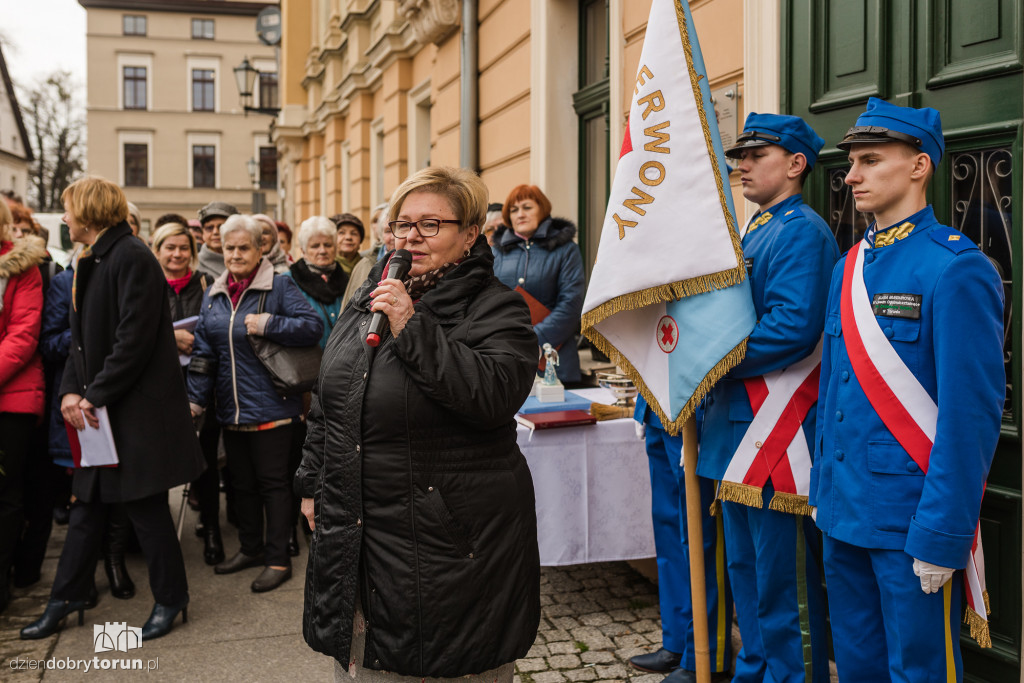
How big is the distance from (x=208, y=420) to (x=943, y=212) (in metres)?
3.97

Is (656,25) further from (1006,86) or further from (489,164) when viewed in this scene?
(489,164)

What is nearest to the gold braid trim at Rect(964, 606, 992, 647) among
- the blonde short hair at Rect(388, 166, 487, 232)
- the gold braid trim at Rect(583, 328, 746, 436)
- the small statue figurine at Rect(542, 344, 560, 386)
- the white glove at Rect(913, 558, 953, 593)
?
the white glove at Rect(913, 558, 953, 593)

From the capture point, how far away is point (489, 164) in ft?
27.3

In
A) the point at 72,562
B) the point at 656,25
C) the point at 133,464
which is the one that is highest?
the point at 656,25

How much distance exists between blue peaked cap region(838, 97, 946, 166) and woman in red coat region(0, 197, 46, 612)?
140 inches

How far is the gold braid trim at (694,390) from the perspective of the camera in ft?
9.80

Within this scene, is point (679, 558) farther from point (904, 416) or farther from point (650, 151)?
point (650, 151)

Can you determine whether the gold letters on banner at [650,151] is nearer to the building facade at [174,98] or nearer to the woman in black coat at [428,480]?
the woman in black coat at [428,480]

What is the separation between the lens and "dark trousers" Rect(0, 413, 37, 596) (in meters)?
4.25

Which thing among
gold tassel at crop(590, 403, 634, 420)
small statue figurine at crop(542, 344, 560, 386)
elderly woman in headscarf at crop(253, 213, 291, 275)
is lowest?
gold tassel at crop(590, 403, 634, 420)

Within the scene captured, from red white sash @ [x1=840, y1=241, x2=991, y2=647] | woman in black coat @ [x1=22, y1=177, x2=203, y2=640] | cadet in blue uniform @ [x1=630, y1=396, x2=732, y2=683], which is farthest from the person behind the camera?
woman in black coat @ [x1=22, y1=177, x2=203, y2=640]

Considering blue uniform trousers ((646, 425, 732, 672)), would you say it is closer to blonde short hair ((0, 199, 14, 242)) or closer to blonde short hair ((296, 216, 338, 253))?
blonde short hair ((296, 216, 338, 253))

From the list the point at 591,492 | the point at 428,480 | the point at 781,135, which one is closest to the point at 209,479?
the point at 591,492

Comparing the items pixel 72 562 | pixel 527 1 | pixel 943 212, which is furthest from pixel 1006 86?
pixel 527 1
